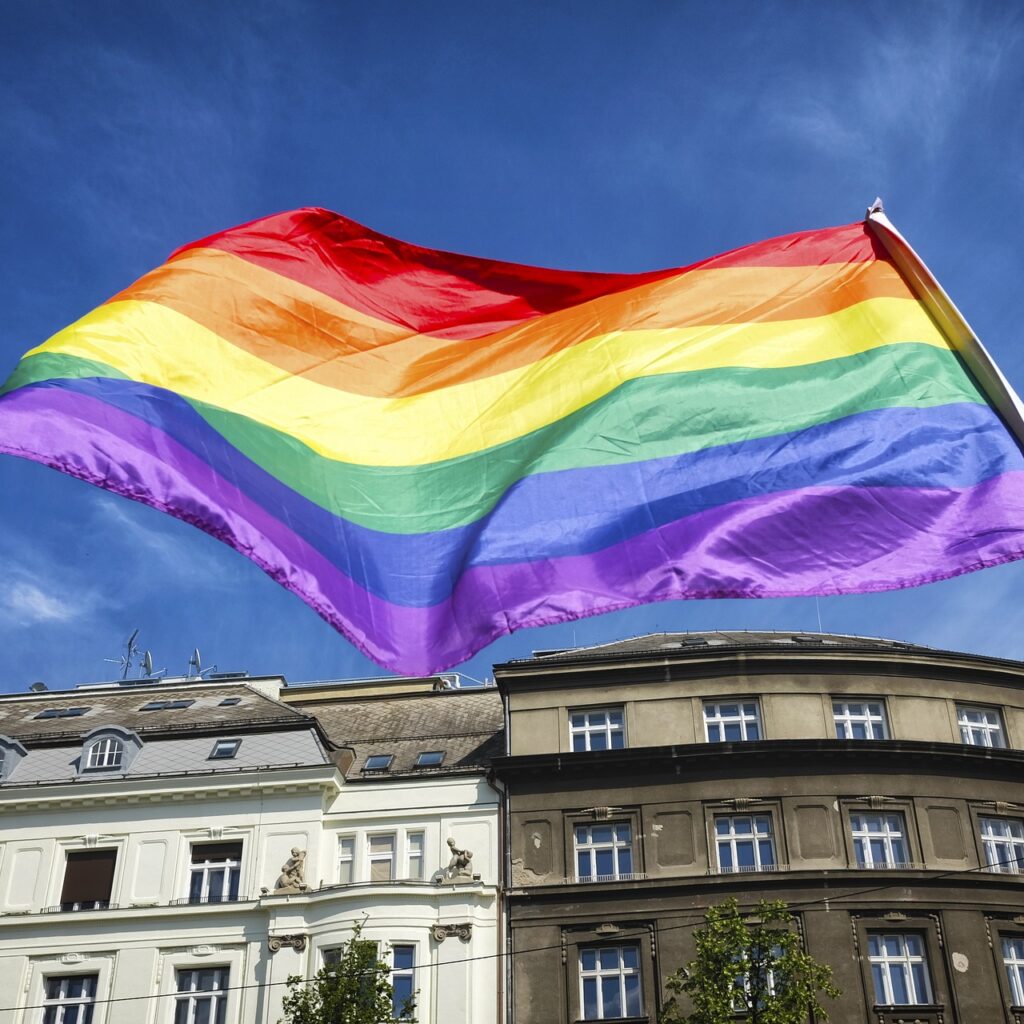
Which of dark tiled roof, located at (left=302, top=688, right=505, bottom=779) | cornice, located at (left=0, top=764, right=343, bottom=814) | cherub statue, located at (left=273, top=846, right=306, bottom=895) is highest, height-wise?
dark tiled roof, located at (left=302, top=688, right=505, bottom=779)

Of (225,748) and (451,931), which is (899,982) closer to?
(451,931)

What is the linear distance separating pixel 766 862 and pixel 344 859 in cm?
1273

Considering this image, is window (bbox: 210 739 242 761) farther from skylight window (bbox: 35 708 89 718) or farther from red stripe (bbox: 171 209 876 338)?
red stripe (bbox: 171 209 876 338)

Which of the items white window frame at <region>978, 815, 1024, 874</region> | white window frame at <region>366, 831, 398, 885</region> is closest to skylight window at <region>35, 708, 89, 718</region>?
white window frame at <region>366, 831, 398, 885</region>

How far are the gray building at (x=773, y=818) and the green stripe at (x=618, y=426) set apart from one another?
30.7 metres

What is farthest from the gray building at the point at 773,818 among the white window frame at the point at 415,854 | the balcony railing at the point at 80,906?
the balcony railing at the point at 80,906

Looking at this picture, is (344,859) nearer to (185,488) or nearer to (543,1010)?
(543,1010)

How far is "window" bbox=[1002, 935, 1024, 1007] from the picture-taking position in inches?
1591

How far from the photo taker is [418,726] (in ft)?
162

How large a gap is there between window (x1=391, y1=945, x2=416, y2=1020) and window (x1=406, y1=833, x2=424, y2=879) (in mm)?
2665

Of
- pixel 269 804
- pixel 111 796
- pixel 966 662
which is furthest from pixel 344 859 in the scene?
pixel 966 662

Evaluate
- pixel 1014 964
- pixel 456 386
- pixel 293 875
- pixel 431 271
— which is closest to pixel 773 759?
pixel 1014 964

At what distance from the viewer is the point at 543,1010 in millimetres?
39812

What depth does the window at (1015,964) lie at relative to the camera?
40406 millimetres
